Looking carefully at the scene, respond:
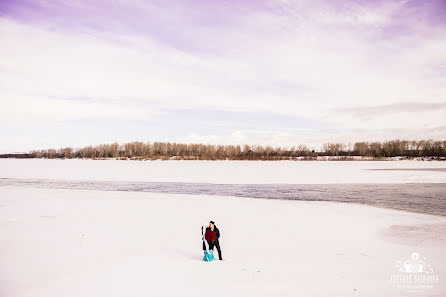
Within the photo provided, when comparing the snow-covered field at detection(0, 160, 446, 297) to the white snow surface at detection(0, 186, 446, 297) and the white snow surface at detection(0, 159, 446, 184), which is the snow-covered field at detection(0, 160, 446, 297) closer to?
the white snow surface at detection(0, 186, 446, 297)

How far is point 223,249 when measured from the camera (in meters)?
8.50

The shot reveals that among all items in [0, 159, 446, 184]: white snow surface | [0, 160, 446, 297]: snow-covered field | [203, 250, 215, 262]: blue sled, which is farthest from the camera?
[0, 159, 446, 184]: white snow surface

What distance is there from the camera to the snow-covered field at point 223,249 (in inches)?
242

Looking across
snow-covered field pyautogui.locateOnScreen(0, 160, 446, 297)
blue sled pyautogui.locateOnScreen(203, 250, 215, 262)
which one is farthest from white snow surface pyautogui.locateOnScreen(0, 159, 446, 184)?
blue sled pyautogui.locateOnScreen(203, 250, 215, 262)

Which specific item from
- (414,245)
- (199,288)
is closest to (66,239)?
(199,288)

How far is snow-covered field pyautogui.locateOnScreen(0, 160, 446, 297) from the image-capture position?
242 inches

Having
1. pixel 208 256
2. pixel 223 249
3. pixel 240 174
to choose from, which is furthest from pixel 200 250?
pixel 240 174

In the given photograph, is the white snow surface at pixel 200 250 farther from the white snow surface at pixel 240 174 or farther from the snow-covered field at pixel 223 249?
the white snow surface at pixel 240 174

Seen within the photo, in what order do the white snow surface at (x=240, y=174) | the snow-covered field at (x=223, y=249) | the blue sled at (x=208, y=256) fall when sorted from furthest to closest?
the white snow surface at (x=240, y=174)
the blue sled at (x=208, y=256)
the snow-covered field at (x=223, y=249)

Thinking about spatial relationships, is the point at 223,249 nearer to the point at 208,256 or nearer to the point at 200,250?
the point at 200,250

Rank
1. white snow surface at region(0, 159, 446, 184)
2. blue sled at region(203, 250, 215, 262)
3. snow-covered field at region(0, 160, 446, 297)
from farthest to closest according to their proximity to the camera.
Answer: white snow surface at region(0, 159, 446, 184), blue sled at region(203, 250, 215, 262), snow-covered field at region(0, 160, 446, 297)

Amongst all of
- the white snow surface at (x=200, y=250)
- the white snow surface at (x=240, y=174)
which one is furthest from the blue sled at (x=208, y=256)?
the white snow surface at (x=240, y=174)

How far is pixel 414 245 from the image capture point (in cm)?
890

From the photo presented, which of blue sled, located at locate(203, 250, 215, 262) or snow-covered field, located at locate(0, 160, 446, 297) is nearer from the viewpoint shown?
snow-covered field, located at locate(0, 160, 446, 297)
